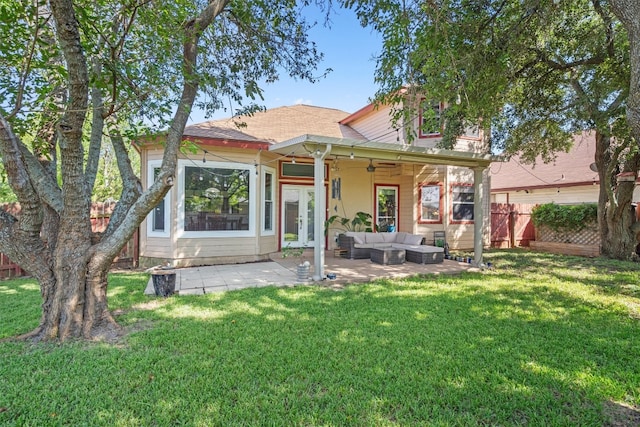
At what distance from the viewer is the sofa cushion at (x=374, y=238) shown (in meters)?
10.8

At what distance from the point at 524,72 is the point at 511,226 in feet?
26.2

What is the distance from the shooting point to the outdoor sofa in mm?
9422

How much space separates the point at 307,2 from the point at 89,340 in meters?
6.39

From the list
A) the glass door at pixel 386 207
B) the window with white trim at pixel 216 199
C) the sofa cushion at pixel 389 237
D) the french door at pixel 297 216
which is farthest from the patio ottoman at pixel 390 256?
the window with white trim at pixel 216 199

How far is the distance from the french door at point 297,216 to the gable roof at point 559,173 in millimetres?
9485

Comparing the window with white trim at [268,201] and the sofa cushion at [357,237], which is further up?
the window with white trim at [268,201]

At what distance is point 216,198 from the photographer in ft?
29.5

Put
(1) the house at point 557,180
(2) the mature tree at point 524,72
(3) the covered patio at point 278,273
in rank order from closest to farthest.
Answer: (2) the mature tree at point 524,72, (3) the covered patio at point 278,273, (1) the house at point 557,180

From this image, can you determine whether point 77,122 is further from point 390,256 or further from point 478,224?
point 478,224

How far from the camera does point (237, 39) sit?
6.72 m

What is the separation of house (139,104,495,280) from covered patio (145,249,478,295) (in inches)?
22.1

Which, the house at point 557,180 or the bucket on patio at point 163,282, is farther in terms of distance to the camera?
the house at point 557,180

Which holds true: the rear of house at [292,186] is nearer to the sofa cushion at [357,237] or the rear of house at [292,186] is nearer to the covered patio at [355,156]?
the covered patio at [355,156]

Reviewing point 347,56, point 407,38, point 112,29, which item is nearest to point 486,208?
point 347,56
